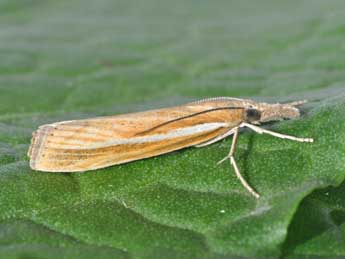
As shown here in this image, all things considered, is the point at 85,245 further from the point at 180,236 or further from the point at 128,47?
the point at 128,47

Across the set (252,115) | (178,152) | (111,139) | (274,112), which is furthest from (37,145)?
(274,112)

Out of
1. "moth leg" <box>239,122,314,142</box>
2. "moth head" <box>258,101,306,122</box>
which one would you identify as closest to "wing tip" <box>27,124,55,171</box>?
"moth leg" <box>239,122,314,142</box>

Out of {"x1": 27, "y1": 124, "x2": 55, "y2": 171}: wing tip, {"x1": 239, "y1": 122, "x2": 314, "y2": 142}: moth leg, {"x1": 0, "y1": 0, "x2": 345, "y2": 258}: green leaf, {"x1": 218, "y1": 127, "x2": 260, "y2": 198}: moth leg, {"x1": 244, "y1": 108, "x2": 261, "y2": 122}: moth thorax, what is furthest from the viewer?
{"x1": 244, "y1": 108, "x2": 261, "y2": 122}: moth thorax

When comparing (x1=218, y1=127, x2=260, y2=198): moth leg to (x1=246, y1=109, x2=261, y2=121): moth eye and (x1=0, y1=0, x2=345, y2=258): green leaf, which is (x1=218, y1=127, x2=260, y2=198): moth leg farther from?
(x1=246, y1=109, x2=261, y2=121): moth eye

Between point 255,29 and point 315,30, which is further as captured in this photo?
point 255,29

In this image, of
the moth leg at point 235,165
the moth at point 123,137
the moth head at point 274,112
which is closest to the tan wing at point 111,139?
the moth at point 123,137

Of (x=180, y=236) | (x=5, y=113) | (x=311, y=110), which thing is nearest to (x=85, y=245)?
(x=180, y=236)

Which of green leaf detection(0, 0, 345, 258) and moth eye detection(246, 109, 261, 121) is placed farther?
moth eye detection(246, 109, 261, 121)
